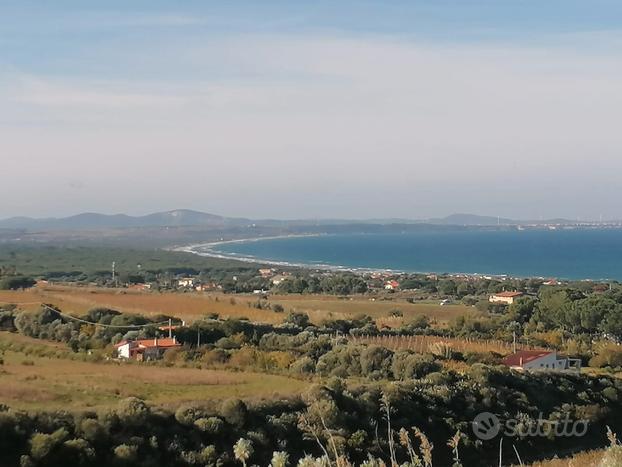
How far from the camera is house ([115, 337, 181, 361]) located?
23.0 metres

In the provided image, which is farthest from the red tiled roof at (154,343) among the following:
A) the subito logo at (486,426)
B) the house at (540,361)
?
the house at (540,361)

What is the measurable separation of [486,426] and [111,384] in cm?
903

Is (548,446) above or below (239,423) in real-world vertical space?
below

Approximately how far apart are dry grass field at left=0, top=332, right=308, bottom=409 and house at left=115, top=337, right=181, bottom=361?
1636 millimetres

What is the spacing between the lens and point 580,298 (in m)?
42.2

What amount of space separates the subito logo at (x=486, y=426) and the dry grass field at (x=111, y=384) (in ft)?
14.1

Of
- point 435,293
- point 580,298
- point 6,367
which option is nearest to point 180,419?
point 6,367

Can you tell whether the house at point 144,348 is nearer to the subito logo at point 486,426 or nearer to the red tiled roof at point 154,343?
the red tiled roof at point 154,343

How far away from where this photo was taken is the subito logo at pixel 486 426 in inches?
655

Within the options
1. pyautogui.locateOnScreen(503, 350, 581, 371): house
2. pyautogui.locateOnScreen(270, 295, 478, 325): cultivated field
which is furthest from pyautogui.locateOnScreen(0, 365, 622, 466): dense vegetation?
pyautogui.locateOnScreen(270, 295, 478, 325): cultivated field

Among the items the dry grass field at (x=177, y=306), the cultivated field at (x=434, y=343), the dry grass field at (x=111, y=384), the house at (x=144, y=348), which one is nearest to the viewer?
the dry grass field at (x=111, y=384)

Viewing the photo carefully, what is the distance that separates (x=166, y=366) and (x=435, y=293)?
167 feet

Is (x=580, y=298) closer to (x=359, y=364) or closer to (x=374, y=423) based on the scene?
(x=359, y=364)

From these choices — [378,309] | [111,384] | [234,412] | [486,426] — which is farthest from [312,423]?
[378,309]
